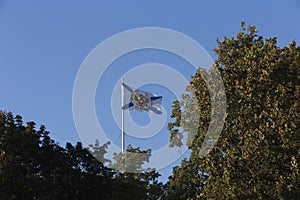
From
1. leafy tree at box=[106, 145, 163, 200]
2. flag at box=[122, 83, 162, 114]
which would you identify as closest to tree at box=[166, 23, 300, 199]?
leafy tree at box=[106, 145, 163, 200]

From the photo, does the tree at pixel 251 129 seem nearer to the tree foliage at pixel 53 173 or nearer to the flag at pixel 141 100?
the tree foliage at pixel 53 173

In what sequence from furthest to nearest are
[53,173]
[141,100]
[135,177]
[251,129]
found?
[141,100] → [135,177] → [53,173] → [251,129]

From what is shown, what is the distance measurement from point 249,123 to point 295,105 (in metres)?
2.63

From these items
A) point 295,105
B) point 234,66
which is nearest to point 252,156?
point 295,105

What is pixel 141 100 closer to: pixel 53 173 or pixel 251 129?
pixel 53 173

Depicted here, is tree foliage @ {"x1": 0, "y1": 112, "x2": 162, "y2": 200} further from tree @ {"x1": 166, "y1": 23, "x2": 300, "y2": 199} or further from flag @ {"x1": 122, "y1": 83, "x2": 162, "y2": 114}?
flag @ {"x1": 122, "y1": 83, "x2": 162, "y2": 114}

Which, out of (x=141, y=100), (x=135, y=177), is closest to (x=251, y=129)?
(x=135, y=177)

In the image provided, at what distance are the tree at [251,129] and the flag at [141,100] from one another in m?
11.7

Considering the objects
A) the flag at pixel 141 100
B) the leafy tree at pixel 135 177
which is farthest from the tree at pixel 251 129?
the flag at pixel 141 100

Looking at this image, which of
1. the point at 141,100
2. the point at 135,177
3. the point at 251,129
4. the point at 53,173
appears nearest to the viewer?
the point at 251,129

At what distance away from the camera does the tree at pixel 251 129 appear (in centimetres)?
2614

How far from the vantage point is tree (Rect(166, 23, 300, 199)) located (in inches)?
1029

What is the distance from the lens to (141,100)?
1807 inches

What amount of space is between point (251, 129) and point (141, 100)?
62.8ft
